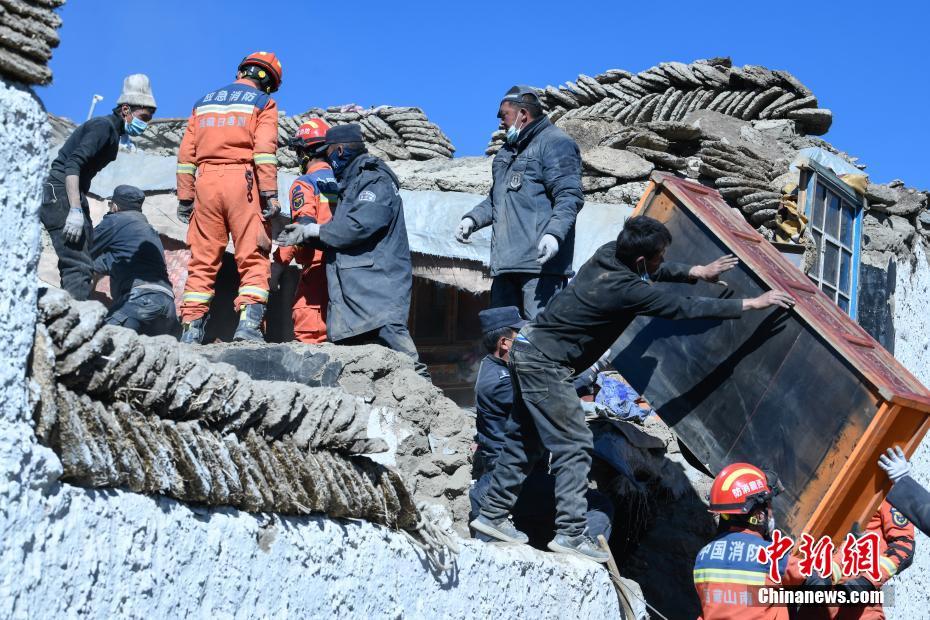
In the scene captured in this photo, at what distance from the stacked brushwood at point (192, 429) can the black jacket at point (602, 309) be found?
1.59m

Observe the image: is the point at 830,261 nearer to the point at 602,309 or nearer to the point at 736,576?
the point at 602,309

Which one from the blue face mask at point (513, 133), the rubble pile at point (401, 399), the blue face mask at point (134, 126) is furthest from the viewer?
the blue face mask at point (134, 126)

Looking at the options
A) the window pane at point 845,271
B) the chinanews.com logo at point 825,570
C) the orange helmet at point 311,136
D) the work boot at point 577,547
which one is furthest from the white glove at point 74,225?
the window pane at point 845,271

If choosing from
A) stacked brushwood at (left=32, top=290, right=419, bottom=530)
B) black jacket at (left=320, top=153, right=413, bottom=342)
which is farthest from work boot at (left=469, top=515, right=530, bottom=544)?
black jacket at (left=320, top=153, right=413, bottom=342)

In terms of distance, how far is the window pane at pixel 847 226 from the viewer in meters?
8.42

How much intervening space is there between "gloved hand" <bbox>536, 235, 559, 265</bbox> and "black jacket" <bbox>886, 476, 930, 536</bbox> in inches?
83.0

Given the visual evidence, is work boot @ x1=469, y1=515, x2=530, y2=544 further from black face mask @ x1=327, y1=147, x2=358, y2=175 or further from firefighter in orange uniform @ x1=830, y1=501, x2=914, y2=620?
black face mask @ x1=327, y1=147, x2=358, y2=175

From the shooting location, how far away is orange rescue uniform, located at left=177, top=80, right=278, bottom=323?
22.0 feet

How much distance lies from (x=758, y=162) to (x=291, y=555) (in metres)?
6.55

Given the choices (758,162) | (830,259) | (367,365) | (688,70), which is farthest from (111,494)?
(688,70)

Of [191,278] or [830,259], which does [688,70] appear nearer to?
[830,259]

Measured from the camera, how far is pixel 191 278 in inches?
264

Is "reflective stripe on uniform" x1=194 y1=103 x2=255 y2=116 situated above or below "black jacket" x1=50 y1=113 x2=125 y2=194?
above

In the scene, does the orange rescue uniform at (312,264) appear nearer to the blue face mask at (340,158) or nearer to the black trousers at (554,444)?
the blue face mask at (340,158)
